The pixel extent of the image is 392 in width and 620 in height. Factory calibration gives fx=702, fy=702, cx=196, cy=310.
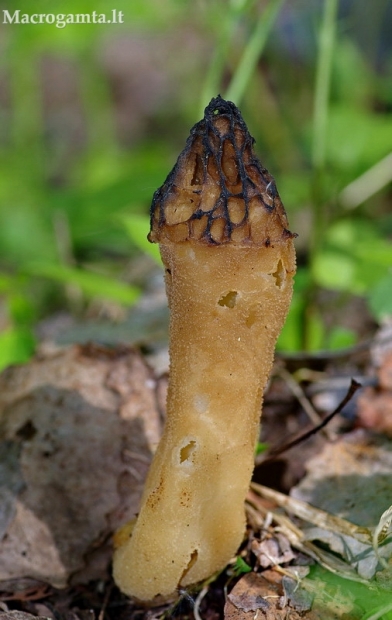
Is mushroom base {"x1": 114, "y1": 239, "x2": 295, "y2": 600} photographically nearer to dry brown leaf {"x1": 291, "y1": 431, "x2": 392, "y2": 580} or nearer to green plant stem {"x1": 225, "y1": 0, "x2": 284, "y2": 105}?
dry brown leaf {"x1": 291, "y1": 431, "x2": 392, "y2": 580}

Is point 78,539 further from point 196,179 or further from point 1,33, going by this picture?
point 1,33

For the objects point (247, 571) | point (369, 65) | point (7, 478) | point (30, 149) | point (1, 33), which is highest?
point (1, 33)

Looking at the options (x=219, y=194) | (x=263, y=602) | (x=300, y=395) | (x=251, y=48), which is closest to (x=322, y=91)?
(x=251, y=48)

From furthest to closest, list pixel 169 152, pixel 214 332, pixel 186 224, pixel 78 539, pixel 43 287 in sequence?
1. pixel 169 152
2. pixel 43 287
3. pixel 78 539
4. pixel 214 332
5. pixel 186 224

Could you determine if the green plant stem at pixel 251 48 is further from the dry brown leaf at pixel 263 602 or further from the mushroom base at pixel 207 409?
the dry brown leaf at pixel 263 602

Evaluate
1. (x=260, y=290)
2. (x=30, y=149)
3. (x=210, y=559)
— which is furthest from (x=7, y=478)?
(x=30, y=149)

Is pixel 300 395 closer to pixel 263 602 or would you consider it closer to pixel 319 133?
pixel 263 602

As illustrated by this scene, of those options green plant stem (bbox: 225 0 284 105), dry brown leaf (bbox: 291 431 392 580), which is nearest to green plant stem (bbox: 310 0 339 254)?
green plant stem (bbox: 225 0 284 105)
